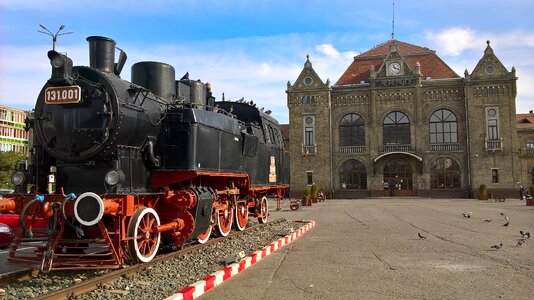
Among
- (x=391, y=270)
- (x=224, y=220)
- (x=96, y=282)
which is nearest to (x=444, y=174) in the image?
(x=224, y=220)

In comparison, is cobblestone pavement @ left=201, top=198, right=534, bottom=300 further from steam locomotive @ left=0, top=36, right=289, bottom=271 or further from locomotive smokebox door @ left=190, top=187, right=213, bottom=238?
steam locomotive @ left=0, top=36, right=289, bottom=271

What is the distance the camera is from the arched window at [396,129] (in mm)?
42656

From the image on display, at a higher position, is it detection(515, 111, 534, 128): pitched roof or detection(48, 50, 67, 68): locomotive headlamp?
detection(515, 111, 534, 128): pitched roof

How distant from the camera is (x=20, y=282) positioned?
247 inches

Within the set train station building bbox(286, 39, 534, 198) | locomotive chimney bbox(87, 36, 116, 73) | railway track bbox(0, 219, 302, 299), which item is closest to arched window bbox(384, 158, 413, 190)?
train station building bbox(286, 39, 534, 198)

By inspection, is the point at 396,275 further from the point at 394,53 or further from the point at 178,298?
the point at 394,53

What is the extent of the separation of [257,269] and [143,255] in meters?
1.84

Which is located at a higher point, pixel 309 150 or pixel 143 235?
pixel 309 150

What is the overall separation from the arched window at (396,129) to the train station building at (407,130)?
91 millimetres

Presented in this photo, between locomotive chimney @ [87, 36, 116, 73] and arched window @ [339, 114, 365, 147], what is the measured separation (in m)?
37.5

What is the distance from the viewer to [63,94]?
22.8ft

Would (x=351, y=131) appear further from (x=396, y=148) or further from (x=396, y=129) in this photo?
(x=396, y=148)

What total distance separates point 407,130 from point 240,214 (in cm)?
3365

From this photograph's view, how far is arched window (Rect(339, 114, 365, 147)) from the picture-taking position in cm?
4369
